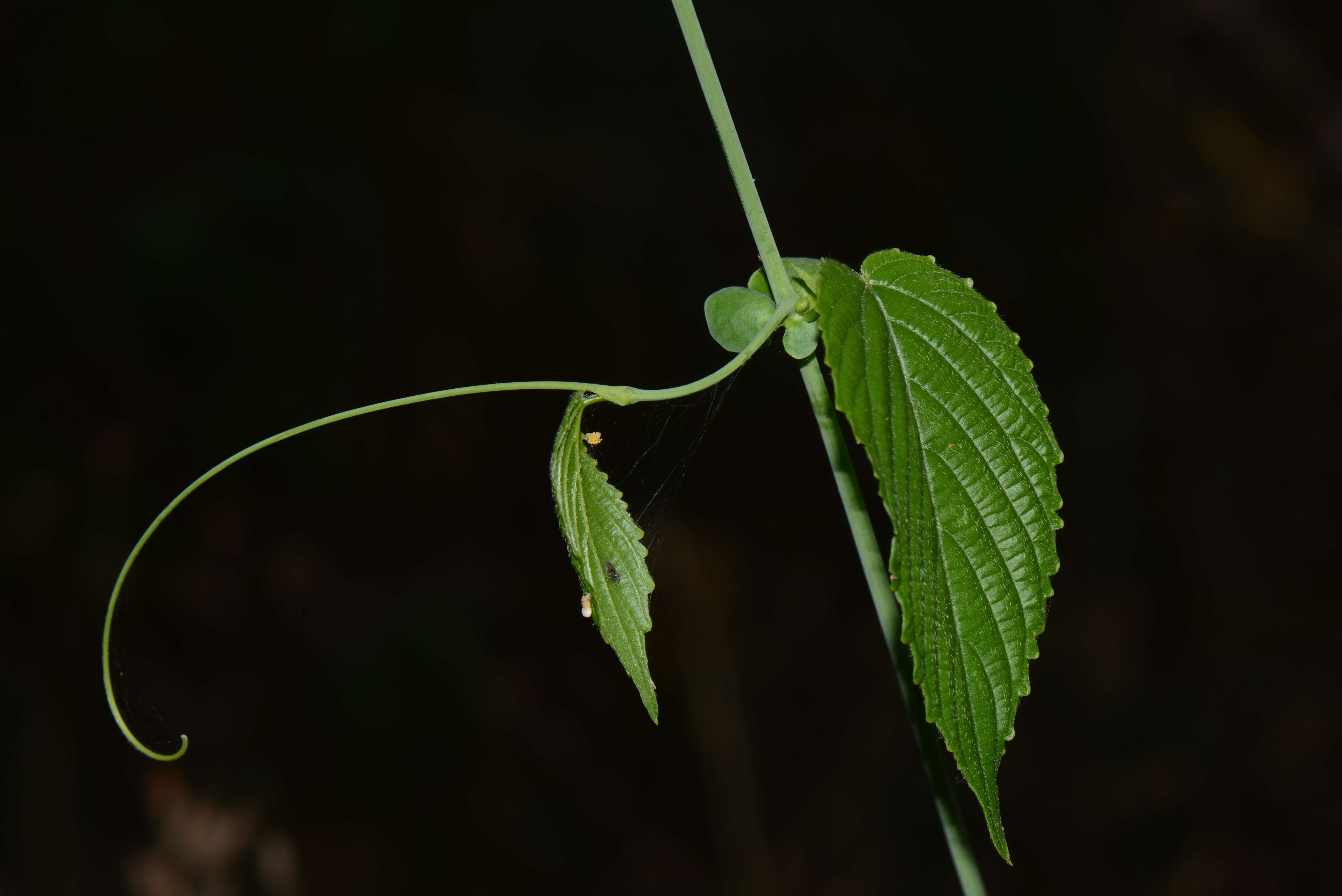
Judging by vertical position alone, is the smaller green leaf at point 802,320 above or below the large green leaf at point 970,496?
above

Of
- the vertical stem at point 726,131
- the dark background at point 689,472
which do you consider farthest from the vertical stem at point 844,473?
the dark background at point 689,472

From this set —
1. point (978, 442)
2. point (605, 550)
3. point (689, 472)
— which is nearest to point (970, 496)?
point (978, 442)

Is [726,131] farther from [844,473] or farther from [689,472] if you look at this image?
[689,472]

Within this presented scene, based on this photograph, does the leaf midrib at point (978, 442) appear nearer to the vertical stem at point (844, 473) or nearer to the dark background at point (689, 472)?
the vertical stem at point (844, 473)

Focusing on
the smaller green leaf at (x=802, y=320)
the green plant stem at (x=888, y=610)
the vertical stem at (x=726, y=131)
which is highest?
the vertical stem at (x=726, y=131)

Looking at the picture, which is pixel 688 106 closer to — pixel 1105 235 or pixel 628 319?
pixel 628 319

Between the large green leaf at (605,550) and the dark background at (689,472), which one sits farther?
the dark background at (689,472)
